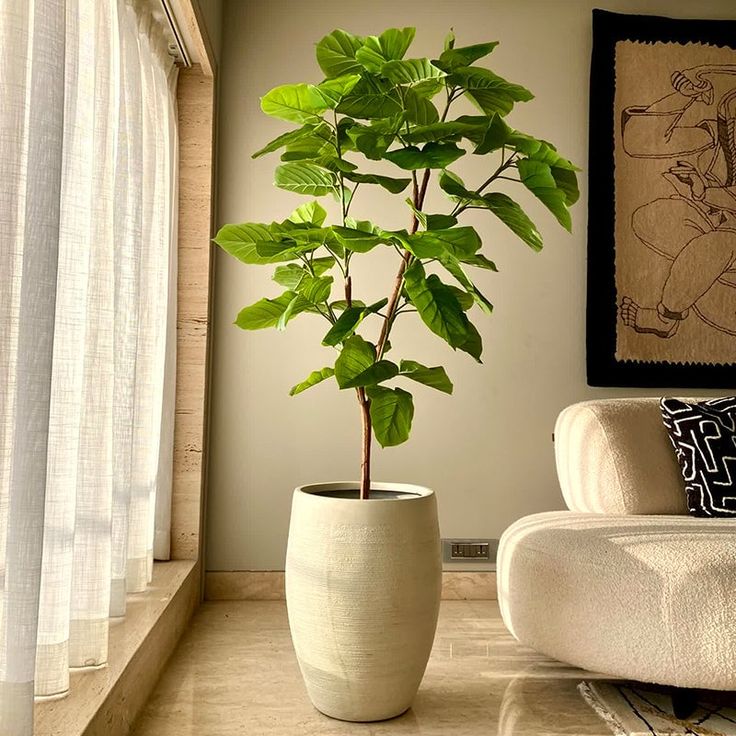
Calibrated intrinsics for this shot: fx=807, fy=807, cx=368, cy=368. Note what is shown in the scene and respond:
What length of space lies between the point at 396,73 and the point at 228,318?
4.96 ft

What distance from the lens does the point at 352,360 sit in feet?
5.67

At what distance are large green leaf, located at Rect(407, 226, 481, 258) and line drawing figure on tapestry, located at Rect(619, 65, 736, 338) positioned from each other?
1.66m

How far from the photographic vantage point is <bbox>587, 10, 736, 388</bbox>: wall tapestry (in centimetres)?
309

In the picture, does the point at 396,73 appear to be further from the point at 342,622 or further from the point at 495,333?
the point at 495,333

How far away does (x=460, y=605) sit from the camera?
2900 mm

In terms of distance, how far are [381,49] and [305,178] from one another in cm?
35

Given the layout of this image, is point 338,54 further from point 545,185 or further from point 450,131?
point 545,185

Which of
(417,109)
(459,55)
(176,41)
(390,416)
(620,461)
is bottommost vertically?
(620,461)

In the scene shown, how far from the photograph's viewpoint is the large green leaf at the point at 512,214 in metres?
1.76

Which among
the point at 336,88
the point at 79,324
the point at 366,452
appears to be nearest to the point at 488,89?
the point at 336,88

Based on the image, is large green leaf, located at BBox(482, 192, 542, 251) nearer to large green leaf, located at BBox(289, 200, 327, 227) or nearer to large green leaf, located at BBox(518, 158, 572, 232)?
large green leaf, located at BBox(518, 158, 572, 232)

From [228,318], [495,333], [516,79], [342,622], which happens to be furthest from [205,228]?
[342,622]

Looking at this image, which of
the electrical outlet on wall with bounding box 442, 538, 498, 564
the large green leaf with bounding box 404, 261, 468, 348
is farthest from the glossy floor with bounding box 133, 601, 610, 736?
the large green leaf with bounding box 404, 261, 468, 348

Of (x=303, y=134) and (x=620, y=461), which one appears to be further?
(x=620, y=461)
